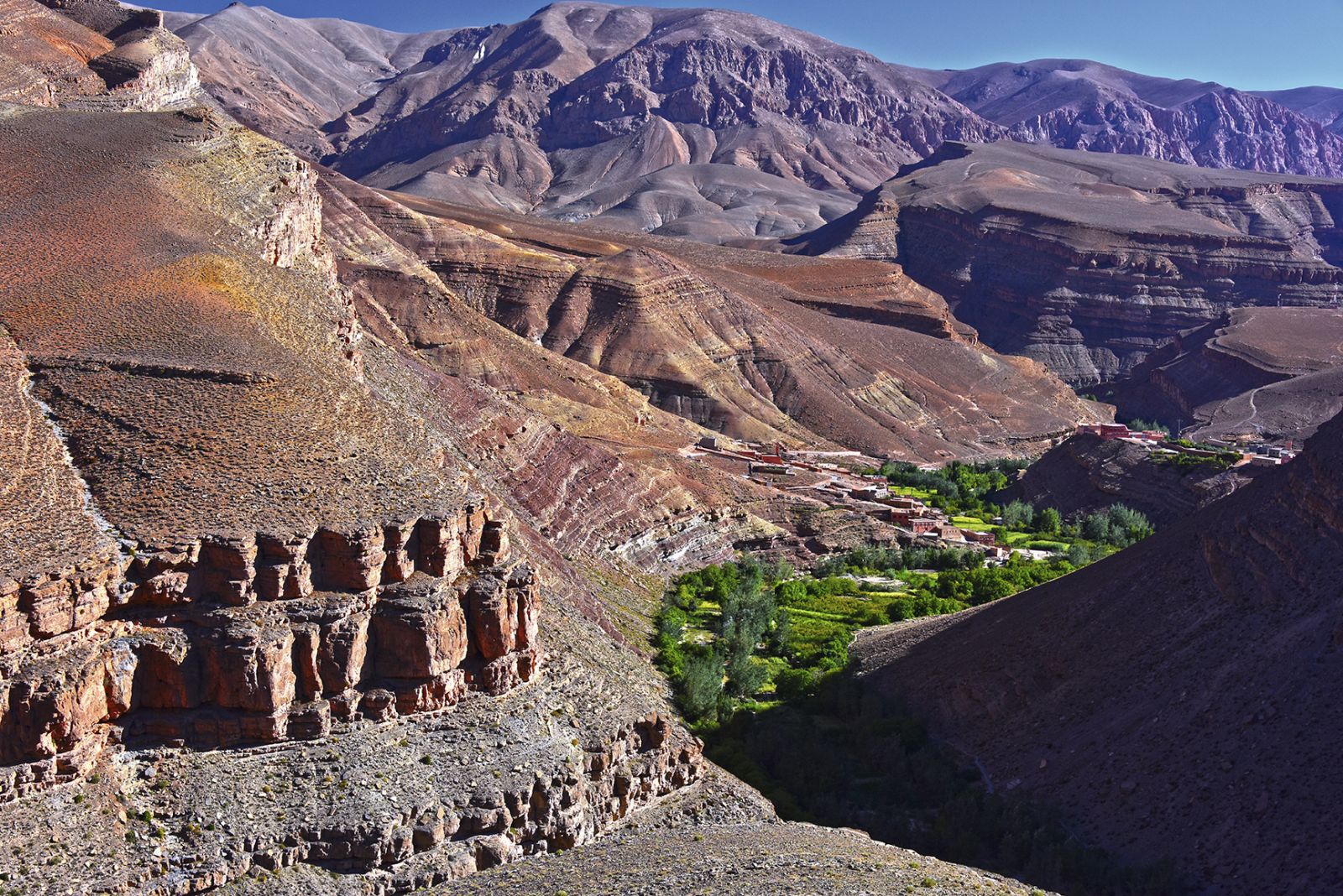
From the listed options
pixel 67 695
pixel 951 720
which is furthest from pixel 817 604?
pixel 67 695

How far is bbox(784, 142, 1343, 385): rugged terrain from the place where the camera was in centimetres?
14075

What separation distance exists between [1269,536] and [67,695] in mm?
29473

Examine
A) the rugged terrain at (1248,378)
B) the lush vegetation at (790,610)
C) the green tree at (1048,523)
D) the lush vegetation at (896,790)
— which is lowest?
the lush vegetation at (896,790)

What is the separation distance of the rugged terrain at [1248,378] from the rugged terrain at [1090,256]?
737 cm

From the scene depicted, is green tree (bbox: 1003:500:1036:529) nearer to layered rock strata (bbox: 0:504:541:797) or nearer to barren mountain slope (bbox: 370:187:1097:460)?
barren mountain slope (bbox: 370:187:1097:460)

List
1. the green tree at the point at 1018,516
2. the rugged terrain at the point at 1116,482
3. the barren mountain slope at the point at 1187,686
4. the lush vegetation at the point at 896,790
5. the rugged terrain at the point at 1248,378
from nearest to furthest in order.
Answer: the barren mountain slope at the point at 1187,686 < the lush vegetation at the point at 896,790 < the rugged terrain at the point at 1116,482 < the green tree at the point at 1018,516 < the rugged terrain at the point at 1248,378

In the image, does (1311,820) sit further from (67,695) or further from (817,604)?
(817,604)

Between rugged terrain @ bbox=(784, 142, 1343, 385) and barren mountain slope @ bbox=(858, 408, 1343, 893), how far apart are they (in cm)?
9383

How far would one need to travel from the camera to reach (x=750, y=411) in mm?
94938

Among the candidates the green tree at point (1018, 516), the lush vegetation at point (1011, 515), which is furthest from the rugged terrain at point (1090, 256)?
the green tree at point (1018, 516)

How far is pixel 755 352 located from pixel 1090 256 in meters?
55.5

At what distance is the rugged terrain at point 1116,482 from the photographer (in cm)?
7244

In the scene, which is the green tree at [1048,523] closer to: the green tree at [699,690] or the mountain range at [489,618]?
the mountain range at [489,618]

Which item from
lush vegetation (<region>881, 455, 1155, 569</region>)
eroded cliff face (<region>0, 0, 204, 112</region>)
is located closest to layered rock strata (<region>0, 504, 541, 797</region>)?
eroded cliff face (<region>0, 0, 204, 112</region>)
